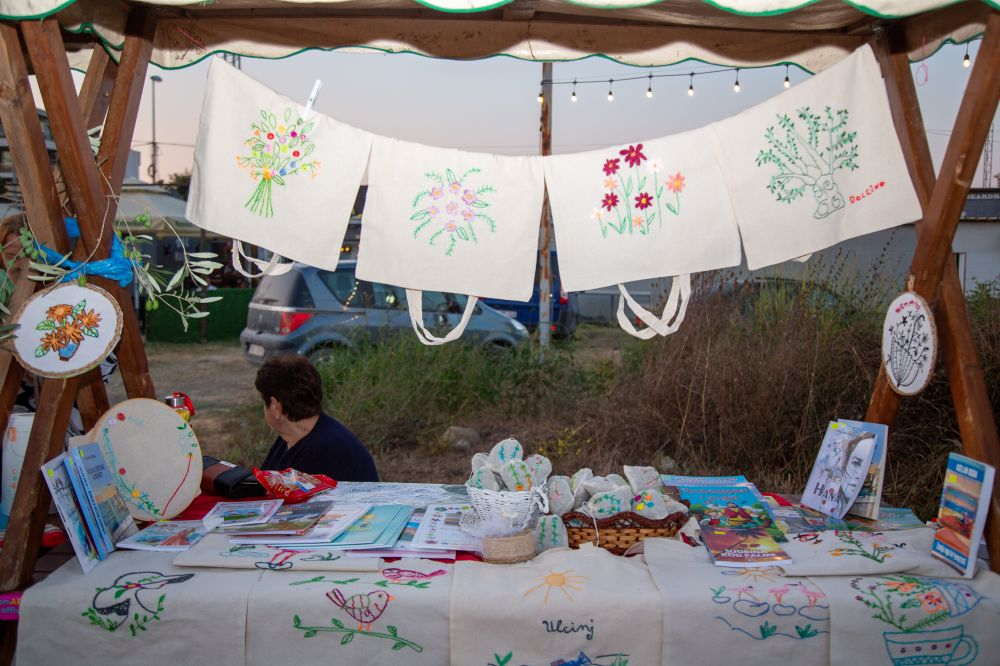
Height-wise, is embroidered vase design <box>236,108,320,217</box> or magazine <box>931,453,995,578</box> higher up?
embroidered vase design <box>236,108,320,217</box>

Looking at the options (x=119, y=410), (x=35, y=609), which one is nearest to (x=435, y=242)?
(x=119, y=410)

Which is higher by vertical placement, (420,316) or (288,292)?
(420,316)

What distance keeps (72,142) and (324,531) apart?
56.8 inches

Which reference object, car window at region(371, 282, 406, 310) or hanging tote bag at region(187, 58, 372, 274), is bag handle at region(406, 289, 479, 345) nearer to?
hanging tote bag at region(187, 58, 372, 274)

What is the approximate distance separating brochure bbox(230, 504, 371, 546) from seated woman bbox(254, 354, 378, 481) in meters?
0.55

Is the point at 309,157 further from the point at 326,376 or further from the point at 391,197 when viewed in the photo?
the point at 326,376

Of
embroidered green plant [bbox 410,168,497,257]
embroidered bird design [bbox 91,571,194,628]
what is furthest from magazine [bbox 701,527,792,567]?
embroidered bird design [bbox 91,571,194,628]

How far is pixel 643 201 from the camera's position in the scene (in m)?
2.76

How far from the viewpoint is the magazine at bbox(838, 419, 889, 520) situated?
2592 millimetres

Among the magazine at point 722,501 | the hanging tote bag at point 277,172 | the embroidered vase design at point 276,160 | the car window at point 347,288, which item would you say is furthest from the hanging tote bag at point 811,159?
the car window at point 347,288

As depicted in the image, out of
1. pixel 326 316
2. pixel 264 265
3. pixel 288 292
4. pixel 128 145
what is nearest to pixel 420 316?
pixel 264 265

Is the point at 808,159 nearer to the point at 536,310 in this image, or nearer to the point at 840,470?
the point at 840,470

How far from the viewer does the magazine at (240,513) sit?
2543 mm

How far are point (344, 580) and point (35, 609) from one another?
84cm
